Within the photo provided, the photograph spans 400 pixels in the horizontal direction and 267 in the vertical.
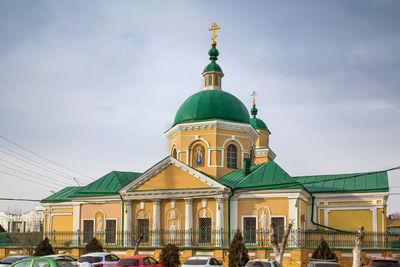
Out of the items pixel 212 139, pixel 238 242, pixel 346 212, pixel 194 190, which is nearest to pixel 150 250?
pixel 194 190

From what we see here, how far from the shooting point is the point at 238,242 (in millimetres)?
27250

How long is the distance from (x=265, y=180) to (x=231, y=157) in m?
5.58

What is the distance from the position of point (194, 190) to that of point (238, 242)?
17.6 ft

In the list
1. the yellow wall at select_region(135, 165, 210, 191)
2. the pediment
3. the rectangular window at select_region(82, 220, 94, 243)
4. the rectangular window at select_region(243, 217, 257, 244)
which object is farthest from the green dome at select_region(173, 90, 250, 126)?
the rectangular window at select_region(82, 220, 94, 243)

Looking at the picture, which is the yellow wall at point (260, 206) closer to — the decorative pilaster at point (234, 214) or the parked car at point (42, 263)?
the decorative pilaster at point (234, 214)

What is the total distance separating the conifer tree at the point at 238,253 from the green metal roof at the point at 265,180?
165 inches

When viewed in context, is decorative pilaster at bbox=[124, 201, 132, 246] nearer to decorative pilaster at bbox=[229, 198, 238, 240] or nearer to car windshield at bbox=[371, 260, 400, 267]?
decorative pilaster at bbox=[229, 198, 238, 240]

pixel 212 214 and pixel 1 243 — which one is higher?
pixel 212 214

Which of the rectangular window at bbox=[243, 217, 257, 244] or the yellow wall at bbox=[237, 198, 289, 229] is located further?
the rectangular window at bbox=[243, 217, 257, 244]

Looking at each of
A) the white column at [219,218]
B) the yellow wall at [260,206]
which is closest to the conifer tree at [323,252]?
the yellow wall at [260,206]

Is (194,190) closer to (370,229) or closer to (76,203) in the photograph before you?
(76,203)

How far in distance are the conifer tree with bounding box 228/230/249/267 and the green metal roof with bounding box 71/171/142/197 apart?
1029cm

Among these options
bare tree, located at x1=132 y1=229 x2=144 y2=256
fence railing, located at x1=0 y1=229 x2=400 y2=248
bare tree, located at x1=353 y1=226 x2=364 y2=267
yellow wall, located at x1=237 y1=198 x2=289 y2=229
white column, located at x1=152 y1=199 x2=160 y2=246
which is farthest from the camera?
white column, located at x1=152 y1=199 x2=160 y2=246

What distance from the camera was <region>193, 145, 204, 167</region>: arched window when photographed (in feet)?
118
